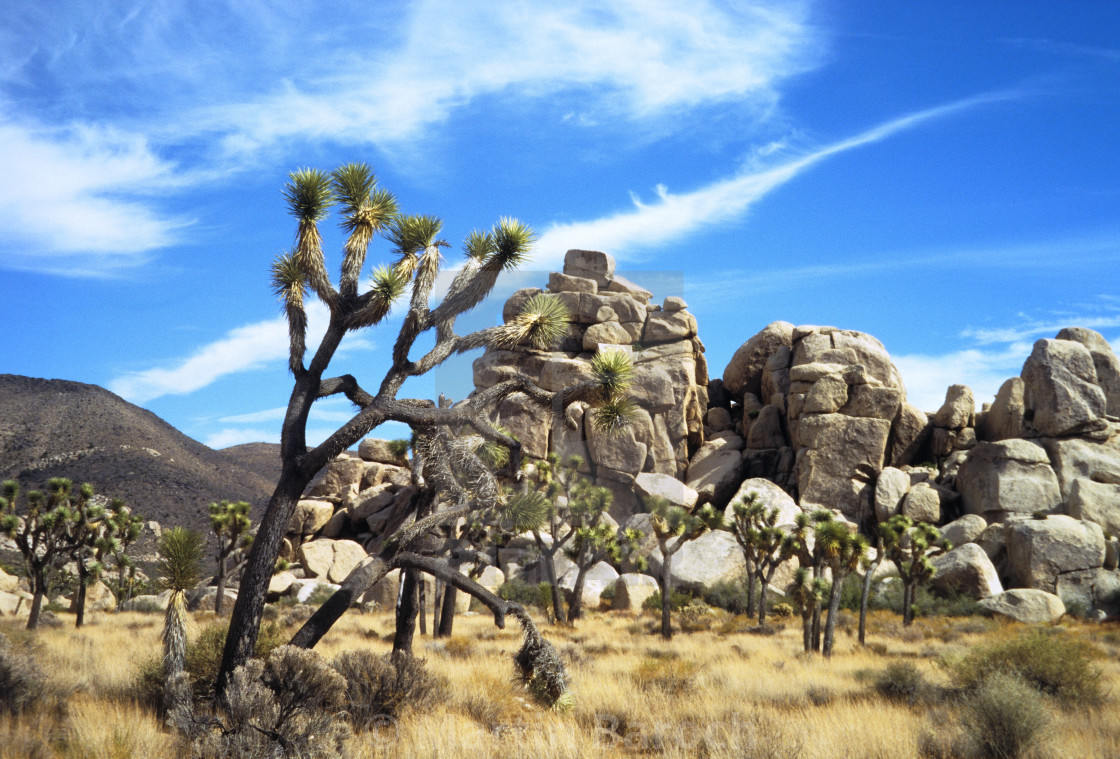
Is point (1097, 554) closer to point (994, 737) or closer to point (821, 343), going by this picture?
point (821, 343)

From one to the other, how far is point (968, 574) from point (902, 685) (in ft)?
75.4

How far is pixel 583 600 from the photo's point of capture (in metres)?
34.0

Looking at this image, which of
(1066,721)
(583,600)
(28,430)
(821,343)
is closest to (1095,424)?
(821,343)

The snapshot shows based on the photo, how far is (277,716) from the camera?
273 inches

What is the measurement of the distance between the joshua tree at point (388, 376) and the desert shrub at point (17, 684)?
77.7 inches

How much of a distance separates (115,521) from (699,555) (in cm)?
2489

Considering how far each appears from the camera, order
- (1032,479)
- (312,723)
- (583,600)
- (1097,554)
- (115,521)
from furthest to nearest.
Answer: (1032,479), (583,600), (1097,554), (115,521), (312,723)

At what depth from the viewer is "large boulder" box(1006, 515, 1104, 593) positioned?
3164 cm

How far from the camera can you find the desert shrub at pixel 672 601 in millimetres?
31461

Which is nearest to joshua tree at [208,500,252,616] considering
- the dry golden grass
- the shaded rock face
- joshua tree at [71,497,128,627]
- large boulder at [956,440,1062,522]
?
joshua tree at [71,497,128,627]

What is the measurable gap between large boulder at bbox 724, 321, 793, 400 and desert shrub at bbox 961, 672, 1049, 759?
4169 centimetres

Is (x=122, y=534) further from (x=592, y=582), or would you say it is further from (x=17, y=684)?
(x=17, y=684)

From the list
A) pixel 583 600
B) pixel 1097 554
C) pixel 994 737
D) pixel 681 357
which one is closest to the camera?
pixel 994 737

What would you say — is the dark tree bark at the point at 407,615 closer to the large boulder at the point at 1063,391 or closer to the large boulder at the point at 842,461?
the large boulder at the point at 842,461
